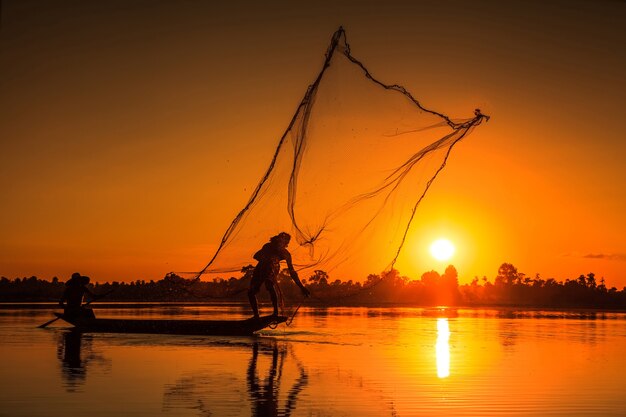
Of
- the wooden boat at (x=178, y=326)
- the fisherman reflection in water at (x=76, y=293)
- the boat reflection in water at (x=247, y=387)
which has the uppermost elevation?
the fisherman reflection in water at (x=76, y=293)

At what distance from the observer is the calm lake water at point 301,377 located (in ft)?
40.5

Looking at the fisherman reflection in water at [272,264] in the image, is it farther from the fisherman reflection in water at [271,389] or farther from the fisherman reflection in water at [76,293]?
the fisherman reflection in water at [76,293]

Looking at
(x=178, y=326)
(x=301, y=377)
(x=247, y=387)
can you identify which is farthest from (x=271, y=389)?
(x=178, y=326)

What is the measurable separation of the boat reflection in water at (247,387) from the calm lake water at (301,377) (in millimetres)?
19

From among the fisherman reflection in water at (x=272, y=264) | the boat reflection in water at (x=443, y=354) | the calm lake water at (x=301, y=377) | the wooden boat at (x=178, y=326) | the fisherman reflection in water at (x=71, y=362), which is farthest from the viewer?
the wooden boat at (x=178, y=326)

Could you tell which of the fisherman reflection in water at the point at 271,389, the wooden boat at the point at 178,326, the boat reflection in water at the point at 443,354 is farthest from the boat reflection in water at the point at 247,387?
the wooden boat at the point at 178,326

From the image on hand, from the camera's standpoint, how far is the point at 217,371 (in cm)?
1641

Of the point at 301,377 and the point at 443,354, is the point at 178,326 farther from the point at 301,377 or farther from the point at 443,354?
the point at 301,377

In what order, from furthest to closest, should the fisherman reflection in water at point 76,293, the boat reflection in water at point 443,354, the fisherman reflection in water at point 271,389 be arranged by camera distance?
the fisherman reflection in water at point 76,293 → the boat reflection in water at point 443,354 → the fisherman reflection in water at point 271,389

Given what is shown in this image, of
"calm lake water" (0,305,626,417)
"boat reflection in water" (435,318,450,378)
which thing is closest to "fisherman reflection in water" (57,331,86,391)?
"calm lake water" (0,305,626,417)

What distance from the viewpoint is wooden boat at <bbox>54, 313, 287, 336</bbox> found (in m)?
25.6

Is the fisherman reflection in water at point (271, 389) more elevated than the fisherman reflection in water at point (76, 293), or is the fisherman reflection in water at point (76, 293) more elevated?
the fisherman reflection in water at point (76, 293)

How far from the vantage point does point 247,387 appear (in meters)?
14.1

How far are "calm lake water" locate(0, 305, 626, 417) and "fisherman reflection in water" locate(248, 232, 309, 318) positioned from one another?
1648mm
